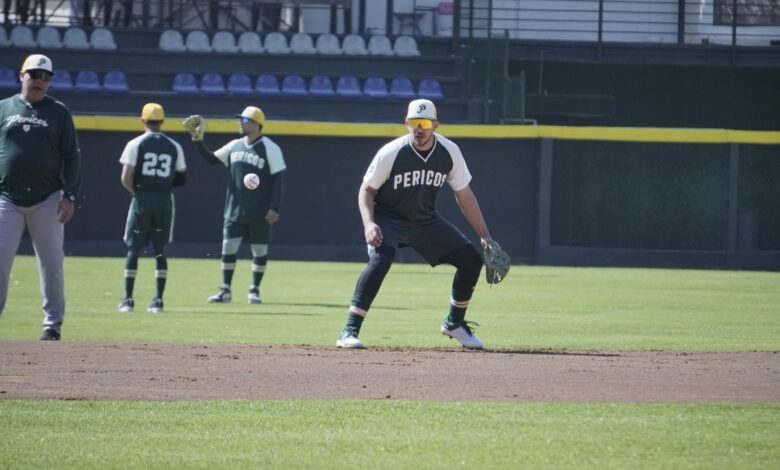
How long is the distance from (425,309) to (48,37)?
1495cm

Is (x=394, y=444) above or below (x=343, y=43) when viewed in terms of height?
below

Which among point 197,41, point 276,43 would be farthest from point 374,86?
point 197,41

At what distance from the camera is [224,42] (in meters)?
27.6

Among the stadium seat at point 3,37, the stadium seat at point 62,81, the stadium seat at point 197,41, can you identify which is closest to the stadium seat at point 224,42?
the stadium seat at point 197,41

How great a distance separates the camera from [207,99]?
26.4m

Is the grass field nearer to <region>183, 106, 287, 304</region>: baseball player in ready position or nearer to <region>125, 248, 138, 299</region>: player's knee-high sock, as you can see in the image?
<region>125, 248, 138, 299</region>: player's knee-high sock

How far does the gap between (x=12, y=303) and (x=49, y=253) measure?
16.3ft

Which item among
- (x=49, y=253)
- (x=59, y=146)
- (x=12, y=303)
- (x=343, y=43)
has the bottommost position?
(x=12, y=303)

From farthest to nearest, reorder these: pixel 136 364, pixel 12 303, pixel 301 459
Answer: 1. pixel 12 303
2. pixel 136 364
3. pixel 301 459

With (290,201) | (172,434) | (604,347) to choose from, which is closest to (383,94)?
(290,201)

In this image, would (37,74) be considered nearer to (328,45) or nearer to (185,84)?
(185,84)

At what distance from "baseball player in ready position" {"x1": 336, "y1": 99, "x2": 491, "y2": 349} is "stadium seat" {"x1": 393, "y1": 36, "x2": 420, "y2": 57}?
17.2 meters

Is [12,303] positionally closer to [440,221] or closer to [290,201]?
[440,221]

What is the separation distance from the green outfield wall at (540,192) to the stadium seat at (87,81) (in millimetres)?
2666
